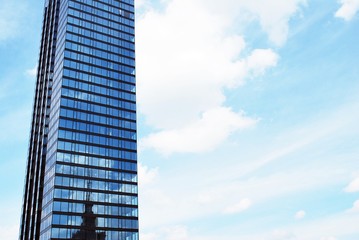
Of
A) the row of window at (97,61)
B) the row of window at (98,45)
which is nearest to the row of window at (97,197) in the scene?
the row of window at (97,61)

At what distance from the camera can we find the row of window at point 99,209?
96.7 metres

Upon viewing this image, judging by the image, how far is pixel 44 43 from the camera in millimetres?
146625

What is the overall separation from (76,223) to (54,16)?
78640 mm

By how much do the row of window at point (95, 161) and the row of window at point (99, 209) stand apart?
11.4 m

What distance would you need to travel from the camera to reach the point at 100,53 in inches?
4860

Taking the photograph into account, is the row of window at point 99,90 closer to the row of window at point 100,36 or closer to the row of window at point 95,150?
the row of window at point 100,36

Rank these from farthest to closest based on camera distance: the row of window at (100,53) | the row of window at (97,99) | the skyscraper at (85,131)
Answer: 1. the row of window at (100,53)
2. the row of window at (97,99)
3. the skyscraper at (85,131)

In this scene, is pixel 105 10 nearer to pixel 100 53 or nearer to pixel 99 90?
pixel 100 53

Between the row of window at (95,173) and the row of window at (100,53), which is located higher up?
the row of window at (100,53)

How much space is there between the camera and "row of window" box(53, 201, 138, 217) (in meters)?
96.7

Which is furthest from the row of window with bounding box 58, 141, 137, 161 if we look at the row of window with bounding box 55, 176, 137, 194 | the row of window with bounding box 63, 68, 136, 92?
the row of window with bounding box 63, 68, 136, 92

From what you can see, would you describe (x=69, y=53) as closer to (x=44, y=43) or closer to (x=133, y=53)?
(x=133, y=53)

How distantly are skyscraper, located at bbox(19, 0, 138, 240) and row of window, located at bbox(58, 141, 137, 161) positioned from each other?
0.26 meters

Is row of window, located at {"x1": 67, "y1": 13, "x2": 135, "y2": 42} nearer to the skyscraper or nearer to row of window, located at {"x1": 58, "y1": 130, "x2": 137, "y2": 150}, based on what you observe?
the skyscraper
